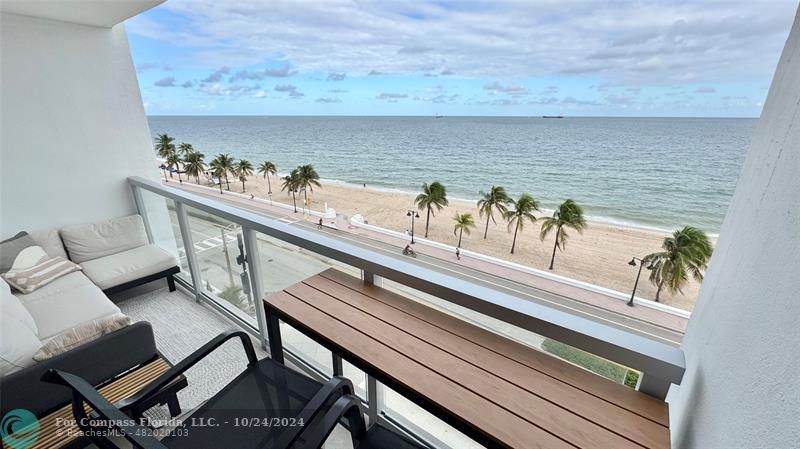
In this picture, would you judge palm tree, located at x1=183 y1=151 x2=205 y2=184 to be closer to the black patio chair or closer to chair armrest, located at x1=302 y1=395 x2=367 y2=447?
the black patio chair

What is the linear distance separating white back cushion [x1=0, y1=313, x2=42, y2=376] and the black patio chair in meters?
0.58

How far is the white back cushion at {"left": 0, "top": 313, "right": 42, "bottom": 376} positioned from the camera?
1290mm

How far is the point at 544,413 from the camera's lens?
0.81 m

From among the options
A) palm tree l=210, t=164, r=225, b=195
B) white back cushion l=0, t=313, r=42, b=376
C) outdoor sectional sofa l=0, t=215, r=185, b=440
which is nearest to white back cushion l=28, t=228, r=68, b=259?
outdoor sectional sofa l=0, t=215, r=185, b=440

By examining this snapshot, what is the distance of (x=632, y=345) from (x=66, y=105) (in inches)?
165

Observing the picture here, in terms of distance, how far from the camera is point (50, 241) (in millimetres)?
2635

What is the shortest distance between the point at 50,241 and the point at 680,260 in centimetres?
1215

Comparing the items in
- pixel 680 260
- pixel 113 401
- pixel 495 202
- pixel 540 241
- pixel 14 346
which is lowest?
pixel 540 241

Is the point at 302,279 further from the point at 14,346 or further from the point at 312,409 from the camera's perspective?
the point at 14,346

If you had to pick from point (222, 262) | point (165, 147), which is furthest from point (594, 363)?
point (165, 147)

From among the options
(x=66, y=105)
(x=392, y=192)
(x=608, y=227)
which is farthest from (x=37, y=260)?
(x=392, y=192)

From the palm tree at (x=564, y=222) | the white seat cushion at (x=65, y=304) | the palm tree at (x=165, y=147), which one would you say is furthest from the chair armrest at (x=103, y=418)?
the palm tree at (x=165, y=147)

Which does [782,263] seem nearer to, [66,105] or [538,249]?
[66,105]

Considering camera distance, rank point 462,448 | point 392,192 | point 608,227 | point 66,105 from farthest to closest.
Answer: point 392,192
point 608,227
point 66,105
point 462,448
